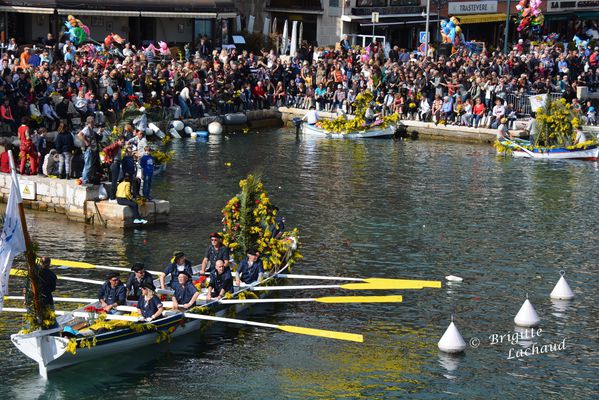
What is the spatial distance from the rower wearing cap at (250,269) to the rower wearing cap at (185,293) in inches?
73.2

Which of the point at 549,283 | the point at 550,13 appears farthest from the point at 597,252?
the point at 550,13

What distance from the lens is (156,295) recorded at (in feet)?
79.0

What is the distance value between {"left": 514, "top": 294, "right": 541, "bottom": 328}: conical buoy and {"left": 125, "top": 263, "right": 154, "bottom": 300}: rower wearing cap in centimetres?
781

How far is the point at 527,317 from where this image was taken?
1000 inches

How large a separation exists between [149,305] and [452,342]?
608 centimetres

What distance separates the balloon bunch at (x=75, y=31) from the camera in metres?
54.0

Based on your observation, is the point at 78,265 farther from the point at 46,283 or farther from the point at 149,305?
the point at 46,283

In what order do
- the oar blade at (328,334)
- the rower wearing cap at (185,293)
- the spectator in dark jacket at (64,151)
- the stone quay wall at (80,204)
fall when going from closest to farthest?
the oar blade at (328,334), the rower wearing cap at (185,293), the stone quay wall at (80,204), the spectator in dark jacket at (64,151)

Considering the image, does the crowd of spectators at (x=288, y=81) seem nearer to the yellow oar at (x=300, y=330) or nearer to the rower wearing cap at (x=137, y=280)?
the rower wearing cap at (x=137, y=280)

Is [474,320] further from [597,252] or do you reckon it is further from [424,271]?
[597,252]

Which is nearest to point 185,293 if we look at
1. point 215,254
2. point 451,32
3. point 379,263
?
point 215,254

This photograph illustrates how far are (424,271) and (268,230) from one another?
13.8ft

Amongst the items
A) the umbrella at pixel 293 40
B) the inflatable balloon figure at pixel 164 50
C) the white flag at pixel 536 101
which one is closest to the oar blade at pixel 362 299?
the white flag at pixel 536 101

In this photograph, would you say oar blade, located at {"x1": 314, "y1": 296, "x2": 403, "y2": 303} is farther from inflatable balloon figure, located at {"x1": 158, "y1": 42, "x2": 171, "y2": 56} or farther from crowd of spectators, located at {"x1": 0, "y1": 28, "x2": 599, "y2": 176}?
inflatable balloon figure, located at {"x1": 158, "y1": 42, "x2": 171, "y2": 56}
